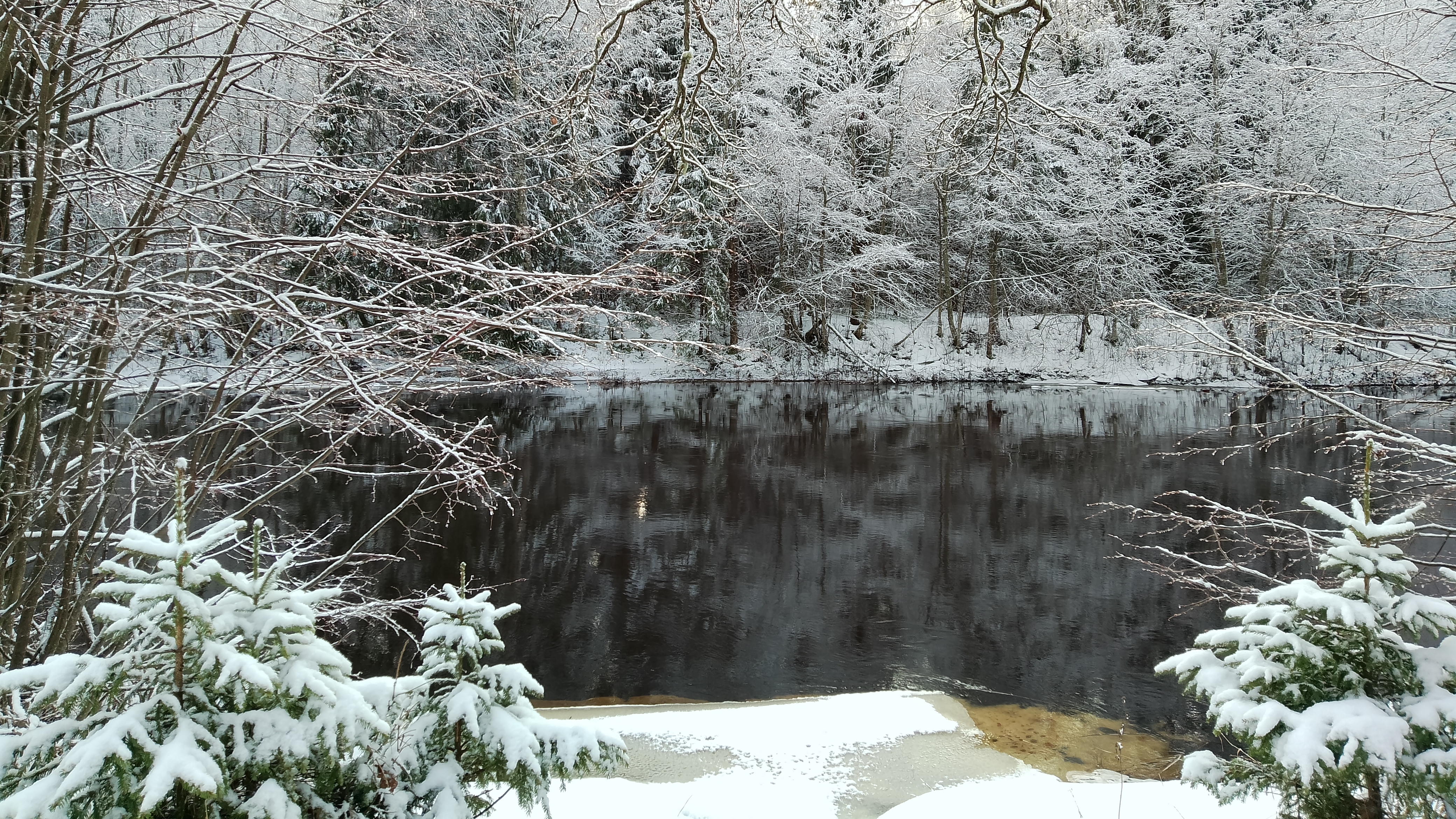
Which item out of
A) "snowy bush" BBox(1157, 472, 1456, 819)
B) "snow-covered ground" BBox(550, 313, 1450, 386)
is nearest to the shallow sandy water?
"snowy bush" BBox(1157, 472, 1456, 819)

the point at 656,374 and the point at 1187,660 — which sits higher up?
the point at 656,374

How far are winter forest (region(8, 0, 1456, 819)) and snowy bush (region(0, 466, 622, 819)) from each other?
1 cm

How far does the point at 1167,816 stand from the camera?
3.28m

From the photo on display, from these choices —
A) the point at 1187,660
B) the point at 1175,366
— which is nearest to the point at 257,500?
the point at 1187,660

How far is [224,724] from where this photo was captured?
1616mm

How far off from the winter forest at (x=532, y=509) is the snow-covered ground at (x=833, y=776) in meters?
0.04

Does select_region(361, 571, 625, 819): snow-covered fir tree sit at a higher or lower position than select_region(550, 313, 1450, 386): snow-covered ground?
lower

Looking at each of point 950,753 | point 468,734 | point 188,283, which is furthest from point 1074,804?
point 188,283

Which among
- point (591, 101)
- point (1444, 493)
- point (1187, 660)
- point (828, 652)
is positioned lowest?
point (828, 652)

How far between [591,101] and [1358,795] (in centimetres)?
396

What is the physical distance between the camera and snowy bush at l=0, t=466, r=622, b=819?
1.48 metres

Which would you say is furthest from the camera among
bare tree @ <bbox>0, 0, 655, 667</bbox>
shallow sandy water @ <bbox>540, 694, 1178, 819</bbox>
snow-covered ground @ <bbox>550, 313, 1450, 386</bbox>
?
snow-covered ground @ <bbox>550, 313, 1450, 386</bbox>

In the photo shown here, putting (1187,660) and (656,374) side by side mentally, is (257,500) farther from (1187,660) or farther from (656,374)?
(656,374)

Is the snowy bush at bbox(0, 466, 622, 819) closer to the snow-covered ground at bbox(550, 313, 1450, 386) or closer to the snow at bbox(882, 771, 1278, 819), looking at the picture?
the snow at bbox(882, 771, 1278, 819)
